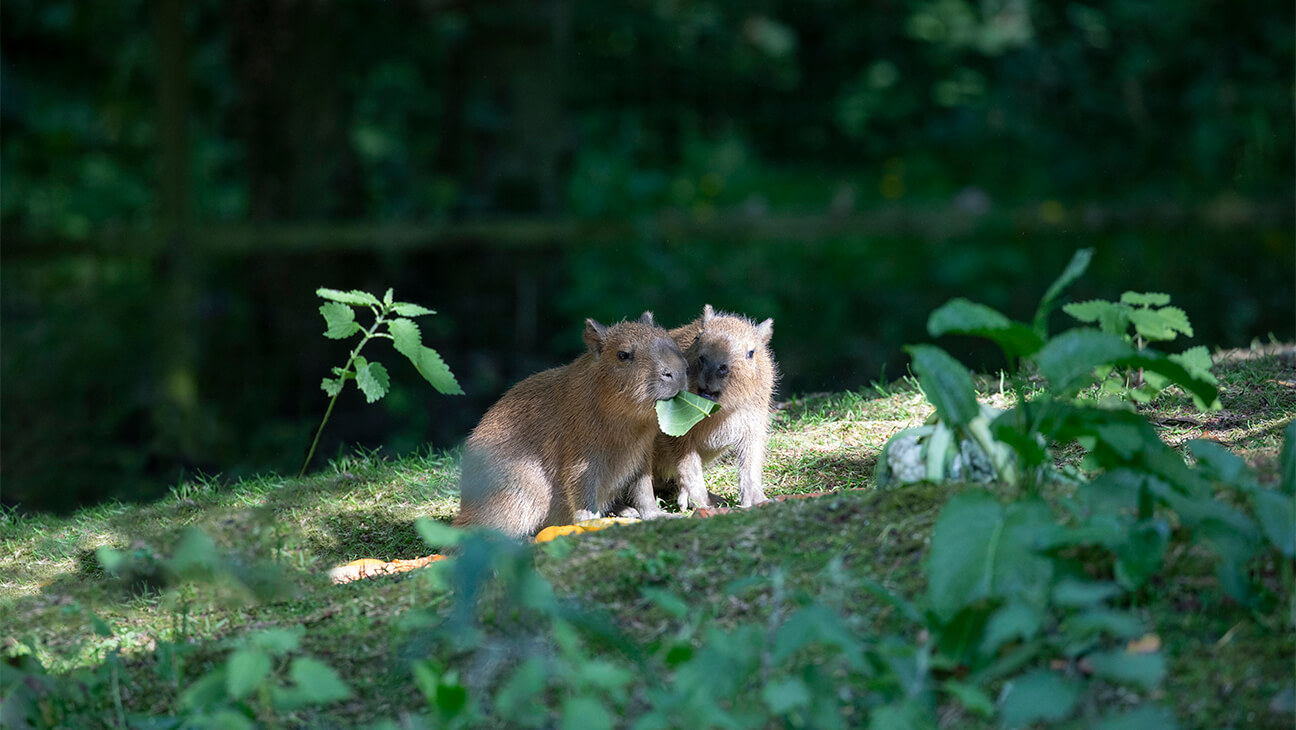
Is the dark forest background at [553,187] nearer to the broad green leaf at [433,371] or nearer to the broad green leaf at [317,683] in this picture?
the broad green leaf at [433,371]

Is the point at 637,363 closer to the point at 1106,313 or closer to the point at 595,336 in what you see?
the point at 595,336

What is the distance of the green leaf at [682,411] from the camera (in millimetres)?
3918

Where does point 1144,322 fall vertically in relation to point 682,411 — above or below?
above

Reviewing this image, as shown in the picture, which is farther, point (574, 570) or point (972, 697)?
point (574, 570)

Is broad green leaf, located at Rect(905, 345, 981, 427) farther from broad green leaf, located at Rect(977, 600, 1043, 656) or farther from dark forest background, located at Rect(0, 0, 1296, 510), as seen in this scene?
dark forest background, located at Rect(0, 0, 1296, 510)

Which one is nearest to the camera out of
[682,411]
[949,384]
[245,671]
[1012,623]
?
[1012,623]

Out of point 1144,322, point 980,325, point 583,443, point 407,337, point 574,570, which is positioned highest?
point 980,325

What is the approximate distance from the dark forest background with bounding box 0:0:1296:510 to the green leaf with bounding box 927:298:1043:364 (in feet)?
13.4

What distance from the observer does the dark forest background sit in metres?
7.55

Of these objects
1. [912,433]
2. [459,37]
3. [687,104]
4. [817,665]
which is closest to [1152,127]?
[687,104]

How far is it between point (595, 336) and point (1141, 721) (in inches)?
105

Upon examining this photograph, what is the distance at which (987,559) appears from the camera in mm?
2229

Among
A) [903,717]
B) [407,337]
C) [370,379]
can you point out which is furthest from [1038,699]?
[370,379]

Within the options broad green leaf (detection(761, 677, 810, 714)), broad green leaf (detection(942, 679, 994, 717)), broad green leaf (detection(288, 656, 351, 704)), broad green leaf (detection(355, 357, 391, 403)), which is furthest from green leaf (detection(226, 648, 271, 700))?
broad green leaf (detection(355, 357, 391, 403))
